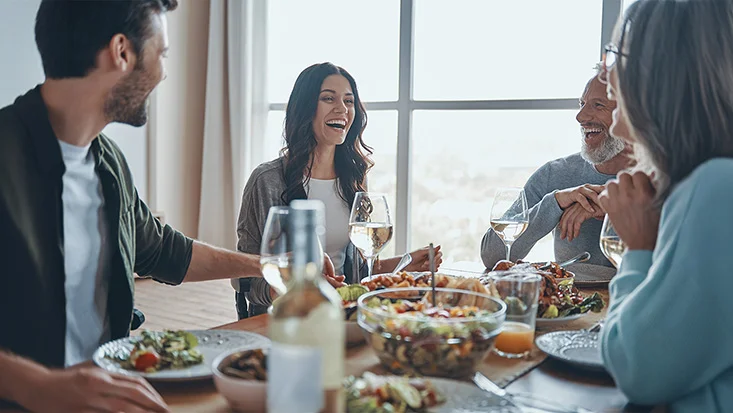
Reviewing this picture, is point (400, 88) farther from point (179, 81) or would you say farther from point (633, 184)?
point (633, 184)

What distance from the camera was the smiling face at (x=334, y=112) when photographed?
2.79 meters

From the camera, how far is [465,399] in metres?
0.93

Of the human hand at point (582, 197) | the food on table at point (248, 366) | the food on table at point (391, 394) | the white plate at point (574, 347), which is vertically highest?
the human hand at point (582, 197)

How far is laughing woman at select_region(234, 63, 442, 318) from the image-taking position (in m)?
2.51

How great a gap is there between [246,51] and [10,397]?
16.1ft

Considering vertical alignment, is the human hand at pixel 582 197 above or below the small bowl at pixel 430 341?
above

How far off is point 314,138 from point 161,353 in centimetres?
180

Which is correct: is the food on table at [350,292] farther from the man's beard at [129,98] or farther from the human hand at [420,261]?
the man's beard at [129,98]

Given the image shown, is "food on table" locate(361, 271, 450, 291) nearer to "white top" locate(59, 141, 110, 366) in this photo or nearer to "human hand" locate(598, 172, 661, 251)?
"human hand" locate(598, 172, 661, 251)

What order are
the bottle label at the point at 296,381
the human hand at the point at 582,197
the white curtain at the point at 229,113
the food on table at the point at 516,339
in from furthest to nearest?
the white curtain at the point at 229,113, the human hand at the point at 582,197, the food on table at the point at 516,339, the bottle label at the point at 296,381

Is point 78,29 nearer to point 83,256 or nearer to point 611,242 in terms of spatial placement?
point 83,256

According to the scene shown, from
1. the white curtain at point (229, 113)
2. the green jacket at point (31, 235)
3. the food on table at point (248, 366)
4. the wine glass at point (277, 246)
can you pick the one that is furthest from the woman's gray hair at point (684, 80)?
the white curtain at point (229, 113)

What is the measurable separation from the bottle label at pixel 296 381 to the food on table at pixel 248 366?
0.34 meters

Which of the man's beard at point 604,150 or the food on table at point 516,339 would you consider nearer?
the food on table at point 516,339
